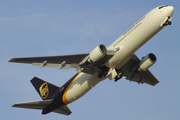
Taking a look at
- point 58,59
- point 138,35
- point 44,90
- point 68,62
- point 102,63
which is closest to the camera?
point 138,35

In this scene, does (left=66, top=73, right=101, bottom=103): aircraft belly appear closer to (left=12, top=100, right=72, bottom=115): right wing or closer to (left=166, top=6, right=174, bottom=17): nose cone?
(left=12, top=100, right=72, bottom=115): right wing

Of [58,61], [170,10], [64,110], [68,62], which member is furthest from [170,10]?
[64,110]

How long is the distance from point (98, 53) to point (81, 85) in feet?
17.7

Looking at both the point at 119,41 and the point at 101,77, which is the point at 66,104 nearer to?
the point at 101,77

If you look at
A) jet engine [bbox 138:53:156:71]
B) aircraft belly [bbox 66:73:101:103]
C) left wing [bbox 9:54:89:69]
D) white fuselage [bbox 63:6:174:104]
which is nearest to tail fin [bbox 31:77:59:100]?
aircraft belly [bbox 66:73:101:103]

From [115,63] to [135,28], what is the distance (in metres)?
3.99

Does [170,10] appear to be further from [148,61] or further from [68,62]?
[68,62]

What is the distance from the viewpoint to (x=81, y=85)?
30094 mm

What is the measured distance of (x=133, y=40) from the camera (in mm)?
26516

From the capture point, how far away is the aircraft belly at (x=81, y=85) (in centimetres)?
2970

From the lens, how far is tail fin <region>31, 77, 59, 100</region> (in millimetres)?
34156

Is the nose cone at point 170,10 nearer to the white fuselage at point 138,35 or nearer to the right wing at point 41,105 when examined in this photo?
the white fuselage at point 138,35

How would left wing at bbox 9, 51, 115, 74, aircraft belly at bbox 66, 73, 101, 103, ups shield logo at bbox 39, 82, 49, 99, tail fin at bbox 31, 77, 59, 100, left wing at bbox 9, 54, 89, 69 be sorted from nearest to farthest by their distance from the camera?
left wing at bbox 9, 51, 115, 74 → left wing at bbox 9, 54, 89, 69 → aircraft belly at bbox 66, 73, 101, 103 → tail fin at bbox 31, 77, 59, 100 → ups shield logo at bbox 39, 82, 49, 99

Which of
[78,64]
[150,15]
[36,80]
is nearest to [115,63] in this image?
[78,64]
